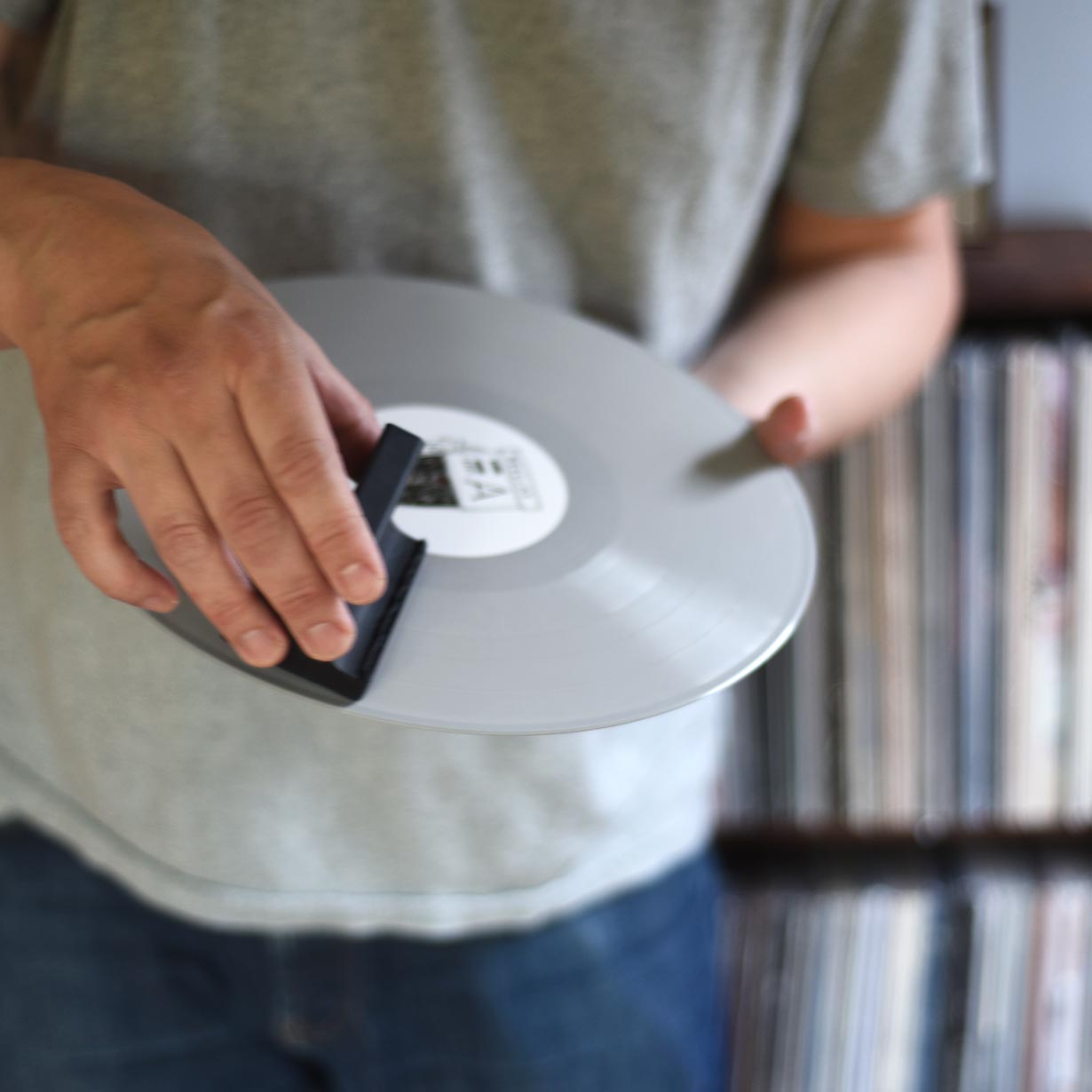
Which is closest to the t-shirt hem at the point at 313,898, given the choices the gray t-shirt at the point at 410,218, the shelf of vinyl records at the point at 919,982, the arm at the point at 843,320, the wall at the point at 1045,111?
the gray t-shirt at the point at 410,218

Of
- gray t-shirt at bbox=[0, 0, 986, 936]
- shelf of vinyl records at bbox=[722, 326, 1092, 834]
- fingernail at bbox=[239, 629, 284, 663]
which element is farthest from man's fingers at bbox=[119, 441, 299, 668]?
shelf of vinyl records at bbox=[722, 326, 1092, 834]

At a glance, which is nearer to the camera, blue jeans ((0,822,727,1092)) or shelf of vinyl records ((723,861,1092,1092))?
blue jeans ((0,822,727,1092))

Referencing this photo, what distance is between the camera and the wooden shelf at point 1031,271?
2.78 feet

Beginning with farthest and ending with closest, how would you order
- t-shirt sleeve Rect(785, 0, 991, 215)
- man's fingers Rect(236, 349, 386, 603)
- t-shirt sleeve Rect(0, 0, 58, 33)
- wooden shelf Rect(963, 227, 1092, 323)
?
wooden shelf Rect(963, 227, 1092, 323) < t-shirt sleeve Rect(785, 0, 991, 215) < t-shirt sleeve Rect(0, 0, 58, 33) < man's fingers Rect(236, 349, 386, 603)

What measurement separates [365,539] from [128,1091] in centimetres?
55

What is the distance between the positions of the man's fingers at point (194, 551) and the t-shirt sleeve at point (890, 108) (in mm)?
461

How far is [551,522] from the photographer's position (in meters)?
0.43

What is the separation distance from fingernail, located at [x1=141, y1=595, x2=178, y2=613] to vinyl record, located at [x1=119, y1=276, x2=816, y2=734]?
11 millimetres

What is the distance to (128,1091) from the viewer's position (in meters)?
0.68

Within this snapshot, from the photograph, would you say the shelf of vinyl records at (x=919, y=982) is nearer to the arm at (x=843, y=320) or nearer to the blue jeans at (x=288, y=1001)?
the blue jeans at (x=288, y=1001)

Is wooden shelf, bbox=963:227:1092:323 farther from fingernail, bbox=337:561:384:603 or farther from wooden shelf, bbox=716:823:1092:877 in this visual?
fingernail, bbox=337:561:384:603

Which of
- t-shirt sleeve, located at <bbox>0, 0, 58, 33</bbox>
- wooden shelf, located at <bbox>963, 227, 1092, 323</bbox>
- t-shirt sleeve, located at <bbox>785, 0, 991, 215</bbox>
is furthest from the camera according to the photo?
wooden shelf, located at <bbox>963, 227, 1092, 323</bbox>

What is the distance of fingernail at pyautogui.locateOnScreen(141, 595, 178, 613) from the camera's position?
0.36 meters

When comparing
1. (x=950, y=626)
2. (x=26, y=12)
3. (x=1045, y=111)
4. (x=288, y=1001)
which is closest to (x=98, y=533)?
(x=26, y=12)
